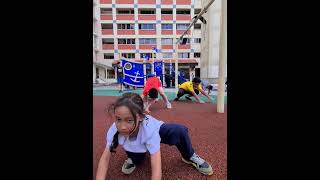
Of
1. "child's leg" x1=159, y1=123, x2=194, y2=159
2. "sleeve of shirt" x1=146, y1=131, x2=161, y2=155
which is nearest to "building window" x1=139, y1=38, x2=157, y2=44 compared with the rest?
"child's leg" x1=159, y1=123, x2=194, y2=159

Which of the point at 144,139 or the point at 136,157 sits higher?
the point at 144,139

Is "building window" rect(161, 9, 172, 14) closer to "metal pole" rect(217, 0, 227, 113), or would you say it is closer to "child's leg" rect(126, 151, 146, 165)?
"metal pole" rect(217, 0, 227, 113)

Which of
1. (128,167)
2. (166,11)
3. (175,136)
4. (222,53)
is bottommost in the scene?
(128,167)

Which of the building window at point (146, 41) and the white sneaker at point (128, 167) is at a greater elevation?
the building window at point (146, 41)

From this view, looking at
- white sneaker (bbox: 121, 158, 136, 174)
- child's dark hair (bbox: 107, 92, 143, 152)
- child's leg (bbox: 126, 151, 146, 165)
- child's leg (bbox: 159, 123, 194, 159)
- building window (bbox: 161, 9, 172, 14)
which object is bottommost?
white sneaker (bbox: 121, 158, 136, 174)

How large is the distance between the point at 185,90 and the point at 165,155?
2.40 metres

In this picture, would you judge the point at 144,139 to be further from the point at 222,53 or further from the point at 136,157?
the point at 222,53

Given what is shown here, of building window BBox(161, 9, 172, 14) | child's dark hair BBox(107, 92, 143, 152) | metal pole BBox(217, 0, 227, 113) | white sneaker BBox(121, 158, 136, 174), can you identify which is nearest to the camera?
child's dark hair BBox(107, 92, 143, 152)

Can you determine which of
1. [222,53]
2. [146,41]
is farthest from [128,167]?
[146,41]

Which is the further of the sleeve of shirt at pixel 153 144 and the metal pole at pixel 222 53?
the metal pole at pixel 222 53

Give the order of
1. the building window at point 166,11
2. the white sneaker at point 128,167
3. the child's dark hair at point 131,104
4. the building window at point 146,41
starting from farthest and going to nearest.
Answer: the building window at point 146,41 < the building window at point 166,11 < the white sneaker at point 128,167 < the child's dark hair at point 131,104

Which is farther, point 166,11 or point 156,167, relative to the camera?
point 166,11

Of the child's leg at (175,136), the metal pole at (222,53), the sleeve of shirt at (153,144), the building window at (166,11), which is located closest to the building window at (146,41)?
the building window at (166,11)

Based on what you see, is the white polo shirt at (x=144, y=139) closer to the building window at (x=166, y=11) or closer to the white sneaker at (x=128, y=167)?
the white sneaker at (x=128, y=167)
